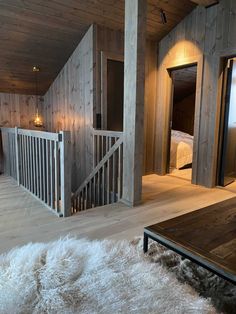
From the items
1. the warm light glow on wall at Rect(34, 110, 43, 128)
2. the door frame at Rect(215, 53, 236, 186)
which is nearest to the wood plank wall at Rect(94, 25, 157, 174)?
the door frame at Rect(215, 53, 236, 186)

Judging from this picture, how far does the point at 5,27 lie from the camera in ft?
11.7

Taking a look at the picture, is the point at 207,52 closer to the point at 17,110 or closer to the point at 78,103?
the point at 78,103

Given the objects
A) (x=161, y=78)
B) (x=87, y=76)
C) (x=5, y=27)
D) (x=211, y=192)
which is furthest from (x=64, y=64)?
(x=211, y=192)

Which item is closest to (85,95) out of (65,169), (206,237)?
(65,169)

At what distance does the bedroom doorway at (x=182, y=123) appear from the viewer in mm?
5025

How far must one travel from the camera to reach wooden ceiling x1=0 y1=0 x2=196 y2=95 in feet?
11.1

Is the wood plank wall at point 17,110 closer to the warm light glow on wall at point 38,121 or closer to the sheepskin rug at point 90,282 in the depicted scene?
the warm light glow on wall at point 38,121

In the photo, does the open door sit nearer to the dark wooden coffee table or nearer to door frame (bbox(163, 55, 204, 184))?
door frame (bbox(163, 55, 204, 184))

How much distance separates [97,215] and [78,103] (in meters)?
2.39

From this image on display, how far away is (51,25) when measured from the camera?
3682 millimetres

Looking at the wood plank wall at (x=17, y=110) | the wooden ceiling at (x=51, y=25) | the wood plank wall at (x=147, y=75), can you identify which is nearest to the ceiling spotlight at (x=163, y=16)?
the wooden ceiling at (x=51, y=25)

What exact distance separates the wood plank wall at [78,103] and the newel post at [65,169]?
1566 millimetres

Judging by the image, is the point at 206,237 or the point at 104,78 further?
the point at 104,78

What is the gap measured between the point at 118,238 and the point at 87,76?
2.85 metres
